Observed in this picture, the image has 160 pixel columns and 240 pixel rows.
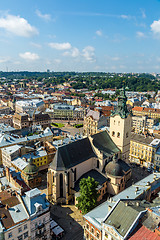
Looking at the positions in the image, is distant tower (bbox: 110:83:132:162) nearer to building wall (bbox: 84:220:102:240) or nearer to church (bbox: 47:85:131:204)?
church (bbox: 47:85:131:204)

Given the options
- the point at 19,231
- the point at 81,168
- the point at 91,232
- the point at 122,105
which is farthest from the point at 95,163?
the point at 19,231

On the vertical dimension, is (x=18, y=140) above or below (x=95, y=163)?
above

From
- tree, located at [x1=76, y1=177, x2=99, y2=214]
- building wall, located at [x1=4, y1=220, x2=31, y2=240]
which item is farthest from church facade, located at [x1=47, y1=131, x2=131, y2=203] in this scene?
building wall, located at [x1=4, y1=220, x2=31, y2=240]

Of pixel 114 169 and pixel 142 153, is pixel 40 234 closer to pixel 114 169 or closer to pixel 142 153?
pixel 114 169

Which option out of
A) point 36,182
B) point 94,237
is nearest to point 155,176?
point 94,237

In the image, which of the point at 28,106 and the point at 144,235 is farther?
the point at 28,106

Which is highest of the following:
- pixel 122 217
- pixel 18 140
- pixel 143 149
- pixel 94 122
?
pixel 94 122

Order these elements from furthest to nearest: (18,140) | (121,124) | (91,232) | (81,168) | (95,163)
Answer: (18,140), (121,124), (95,163), (81,168), (91,232)
